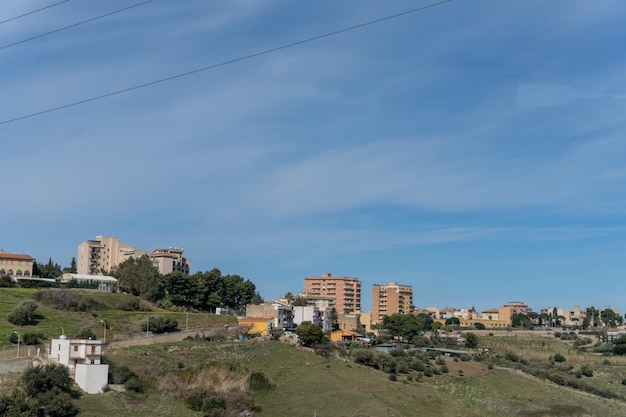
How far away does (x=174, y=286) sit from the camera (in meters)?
103

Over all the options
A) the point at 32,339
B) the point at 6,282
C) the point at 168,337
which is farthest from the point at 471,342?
the point at 32,339

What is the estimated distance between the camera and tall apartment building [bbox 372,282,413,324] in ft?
552

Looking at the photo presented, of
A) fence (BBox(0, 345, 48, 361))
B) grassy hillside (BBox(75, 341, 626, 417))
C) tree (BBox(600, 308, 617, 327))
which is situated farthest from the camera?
tree (BBox(600, 308, 617, 327))

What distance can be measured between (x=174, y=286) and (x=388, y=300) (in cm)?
7598

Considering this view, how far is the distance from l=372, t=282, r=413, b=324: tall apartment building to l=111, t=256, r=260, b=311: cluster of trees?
6646 centimetres

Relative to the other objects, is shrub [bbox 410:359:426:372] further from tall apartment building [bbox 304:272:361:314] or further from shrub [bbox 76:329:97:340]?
tall apartment building [bbox 304:272:361:314]

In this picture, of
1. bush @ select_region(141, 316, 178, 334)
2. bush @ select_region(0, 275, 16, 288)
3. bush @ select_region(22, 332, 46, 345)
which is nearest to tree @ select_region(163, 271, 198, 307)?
bush @ select_region(0, 275, 16, 288)

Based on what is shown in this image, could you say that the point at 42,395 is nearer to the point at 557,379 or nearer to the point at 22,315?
the point at 22,315

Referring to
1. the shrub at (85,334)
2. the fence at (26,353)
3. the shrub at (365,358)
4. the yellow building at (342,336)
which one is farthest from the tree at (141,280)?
the fence at (26,353)

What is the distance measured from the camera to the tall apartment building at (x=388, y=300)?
168125 millimetres

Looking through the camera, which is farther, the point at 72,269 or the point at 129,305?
the point at 72,269

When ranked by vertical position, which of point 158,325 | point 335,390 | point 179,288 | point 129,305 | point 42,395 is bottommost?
point 335,390

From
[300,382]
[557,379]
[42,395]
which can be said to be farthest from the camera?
[557,379]

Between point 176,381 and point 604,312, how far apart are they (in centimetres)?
16996
